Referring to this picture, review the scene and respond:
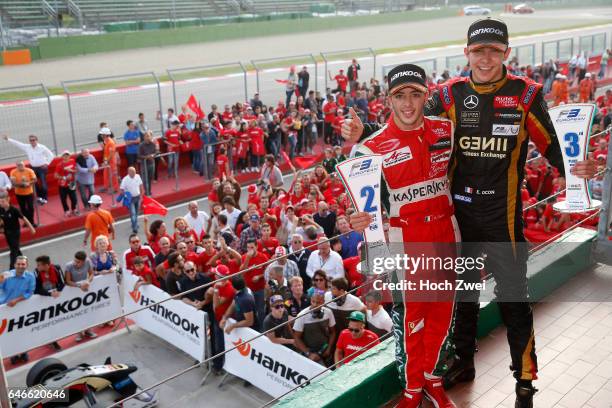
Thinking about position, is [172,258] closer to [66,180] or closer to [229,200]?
[229,200]

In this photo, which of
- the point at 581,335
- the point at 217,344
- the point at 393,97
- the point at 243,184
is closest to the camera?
the point at 393,97

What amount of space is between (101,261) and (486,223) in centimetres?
879

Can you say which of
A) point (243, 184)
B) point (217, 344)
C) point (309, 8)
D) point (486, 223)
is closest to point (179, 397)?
point (217, 344)

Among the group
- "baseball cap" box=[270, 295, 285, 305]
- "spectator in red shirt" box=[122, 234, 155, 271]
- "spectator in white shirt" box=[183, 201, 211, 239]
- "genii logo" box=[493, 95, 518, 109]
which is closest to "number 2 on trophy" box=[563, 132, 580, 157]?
"genii logo" box=[493, 95, 518, 109]

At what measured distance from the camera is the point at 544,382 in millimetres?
4207

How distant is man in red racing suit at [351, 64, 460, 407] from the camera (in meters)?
3.52

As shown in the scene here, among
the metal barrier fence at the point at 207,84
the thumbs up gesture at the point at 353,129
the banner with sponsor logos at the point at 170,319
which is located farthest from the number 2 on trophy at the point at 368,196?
the metal barrier fence at the point at 207,84

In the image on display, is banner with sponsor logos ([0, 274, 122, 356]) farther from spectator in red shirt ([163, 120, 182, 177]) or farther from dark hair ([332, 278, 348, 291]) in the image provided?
spectator in red shirt ([163, 120, 182, 177])

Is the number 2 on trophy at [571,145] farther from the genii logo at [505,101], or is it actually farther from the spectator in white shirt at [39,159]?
the spectator in white shirt at [39,159]

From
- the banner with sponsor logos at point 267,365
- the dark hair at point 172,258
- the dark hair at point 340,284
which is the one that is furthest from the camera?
the dark hair at point 172,258

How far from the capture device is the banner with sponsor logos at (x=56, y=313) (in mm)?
9836

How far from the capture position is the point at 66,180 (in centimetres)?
1504

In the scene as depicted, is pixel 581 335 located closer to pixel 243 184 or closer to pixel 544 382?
pixel 544 382

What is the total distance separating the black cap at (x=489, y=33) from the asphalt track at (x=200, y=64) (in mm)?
15808
